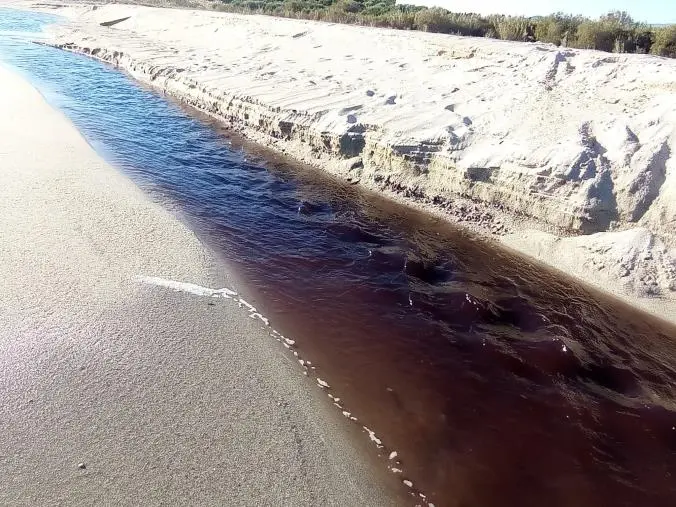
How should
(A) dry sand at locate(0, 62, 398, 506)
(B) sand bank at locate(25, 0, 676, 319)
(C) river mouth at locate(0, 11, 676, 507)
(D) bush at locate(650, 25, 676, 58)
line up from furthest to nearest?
(D) bush at locate(650, 25, 676, 58) → (B) sand bank at locate(25, 0, 676, 319) → (C) river mouth at locate(0, 11, 676, 507) → (A) dry sand at locate(0, 62, 398, 506)

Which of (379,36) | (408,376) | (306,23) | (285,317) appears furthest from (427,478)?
(306,23)

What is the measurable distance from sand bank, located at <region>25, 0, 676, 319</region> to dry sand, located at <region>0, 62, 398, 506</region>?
555 centimetres

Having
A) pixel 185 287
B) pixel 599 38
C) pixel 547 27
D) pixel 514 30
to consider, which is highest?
pixel 547 27

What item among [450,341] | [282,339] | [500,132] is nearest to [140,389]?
[282,339]

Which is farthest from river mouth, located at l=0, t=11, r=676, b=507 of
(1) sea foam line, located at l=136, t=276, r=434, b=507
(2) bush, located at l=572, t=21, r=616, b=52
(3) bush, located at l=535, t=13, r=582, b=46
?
(3) bush, located at l=535, t=13, r=582, b=46

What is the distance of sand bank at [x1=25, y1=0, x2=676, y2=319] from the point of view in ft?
28.1

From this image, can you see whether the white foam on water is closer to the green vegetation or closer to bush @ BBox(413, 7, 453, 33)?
the green vegetation

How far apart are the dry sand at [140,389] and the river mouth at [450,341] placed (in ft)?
2.13

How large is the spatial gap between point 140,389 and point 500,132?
8965 millimetres

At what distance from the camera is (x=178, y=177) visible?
1115cm

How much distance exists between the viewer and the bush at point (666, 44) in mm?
14922

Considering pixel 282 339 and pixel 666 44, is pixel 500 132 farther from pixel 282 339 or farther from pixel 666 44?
pixel 666 44

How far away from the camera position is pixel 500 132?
34.9 ft

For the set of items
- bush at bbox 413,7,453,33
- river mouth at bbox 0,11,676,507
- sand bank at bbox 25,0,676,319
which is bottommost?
river mouth at bbox 0,11,676,507
